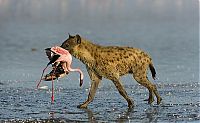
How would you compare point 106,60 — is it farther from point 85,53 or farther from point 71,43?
point 71,43

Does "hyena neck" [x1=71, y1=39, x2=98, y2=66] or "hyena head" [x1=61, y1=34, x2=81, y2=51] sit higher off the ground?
"hyena head" [x1=61, y1=34, x2=81, y2=51]

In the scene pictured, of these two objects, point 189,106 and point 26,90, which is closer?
point 189,106

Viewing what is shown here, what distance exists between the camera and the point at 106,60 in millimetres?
9758

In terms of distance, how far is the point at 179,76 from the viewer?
1265 cm

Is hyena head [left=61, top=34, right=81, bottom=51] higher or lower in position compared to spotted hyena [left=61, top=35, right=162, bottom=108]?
higher

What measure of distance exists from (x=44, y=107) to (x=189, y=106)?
192cm

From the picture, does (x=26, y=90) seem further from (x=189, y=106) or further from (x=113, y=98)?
(x=189, y=106)

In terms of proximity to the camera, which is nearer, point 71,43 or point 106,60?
point 71,43

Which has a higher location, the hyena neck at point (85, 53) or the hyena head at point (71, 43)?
the hyena head at point (71, 43)

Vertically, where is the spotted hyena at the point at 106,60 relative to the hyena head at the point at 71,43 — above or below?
below

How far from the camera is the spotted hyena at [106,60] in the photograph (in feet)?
31.7

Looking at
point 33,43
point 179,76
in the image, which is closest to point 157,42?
point 33,43

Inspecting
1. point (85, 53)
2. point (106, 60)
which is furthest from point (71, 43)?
point (106, 60)

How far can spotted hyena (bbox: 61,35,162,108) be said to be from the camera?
9.66 m
